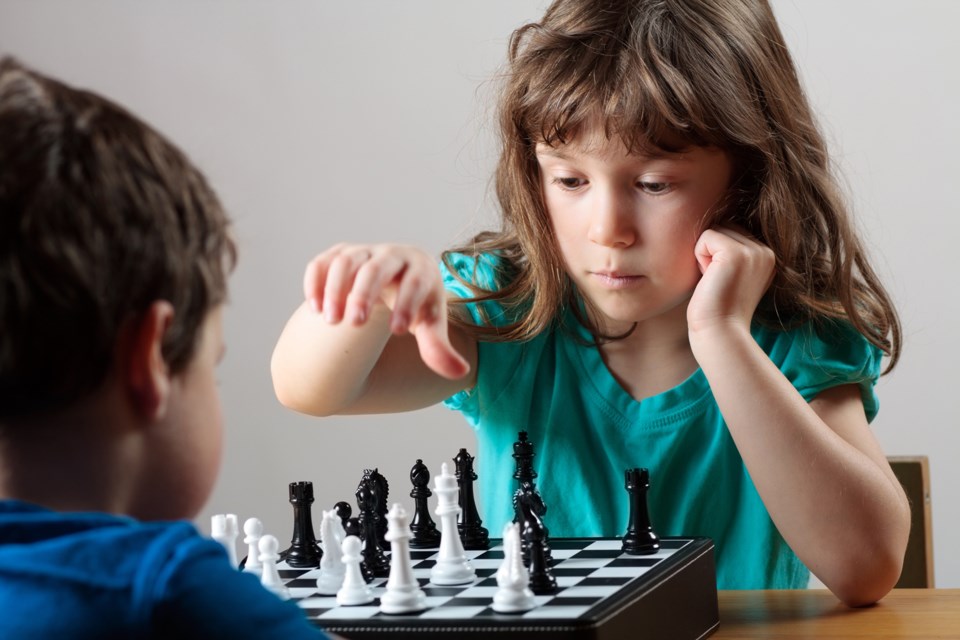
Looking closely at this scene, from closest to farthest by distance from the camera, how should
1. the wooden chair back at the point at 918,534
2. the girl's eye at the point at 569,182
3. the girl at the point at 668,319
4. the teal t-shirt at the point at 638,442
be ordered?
the girl at the point at 668,319 → the girl's eye at the point at 569,182 → the teal t-shirt at the point at 638,442 → the wooden chair back at the point at 918,534

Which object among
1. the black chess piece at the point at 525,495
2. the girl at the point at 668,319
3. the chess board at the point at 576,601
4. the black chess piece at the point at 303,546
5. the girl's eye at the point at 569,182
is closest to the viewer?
the chess board at the point at 576,601

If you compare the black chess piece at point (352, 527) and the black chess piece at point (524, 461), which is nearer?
the black chess piece at point (352, 527)

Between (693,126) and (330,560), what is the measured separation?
0.65 meters

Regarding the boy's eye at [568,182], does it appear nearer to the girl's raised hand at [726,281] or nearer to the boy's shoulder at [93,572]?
the girl's raised hand at [726,281]

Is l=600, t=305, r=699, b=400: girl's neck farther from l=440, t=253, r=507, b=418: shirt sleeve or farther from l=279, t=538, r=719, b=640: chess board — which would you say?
l=279, t=538, r=719, b=640: chess board

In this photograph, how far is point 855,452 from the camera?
4.64 feet

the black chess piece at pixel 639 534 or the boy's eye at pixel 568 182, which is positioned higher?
the boy's eye at pixel 568 182

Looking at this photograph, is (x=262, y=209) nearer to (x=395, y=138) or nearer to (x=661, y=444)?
(x=395, y=138)

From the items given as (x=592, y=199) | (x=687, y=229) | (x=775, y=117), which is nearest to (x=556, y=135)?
(x=592, y=199)

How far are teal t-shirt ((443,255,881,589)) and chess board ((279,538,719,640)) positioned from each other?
37 cm

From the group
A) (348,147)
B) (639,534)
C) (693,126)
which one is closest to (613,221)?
(693,126)

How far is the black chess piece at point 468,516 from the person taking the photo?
4.33 ft

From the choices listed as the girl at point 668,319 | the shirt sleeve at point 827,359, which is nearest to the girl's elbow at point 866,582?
the girl at point 668,319

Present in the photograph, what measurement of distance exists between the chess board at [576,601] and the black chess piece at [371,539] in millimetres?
28
